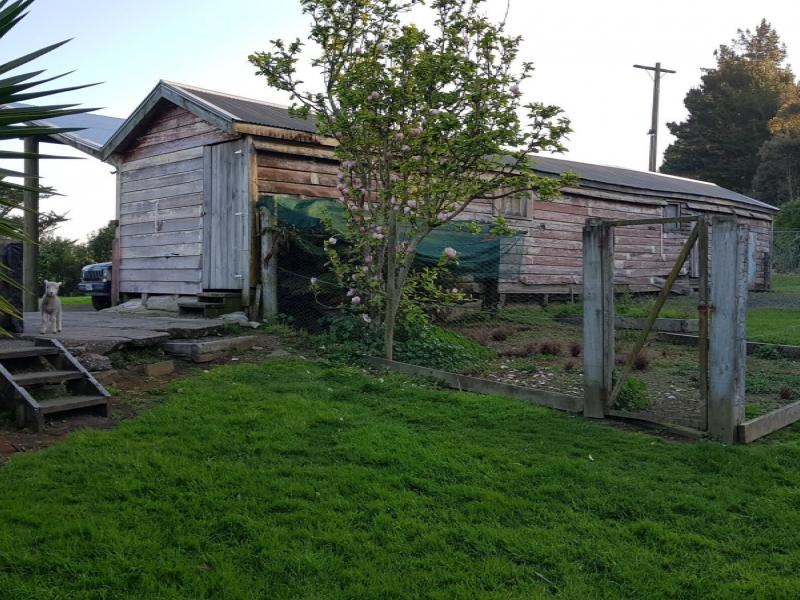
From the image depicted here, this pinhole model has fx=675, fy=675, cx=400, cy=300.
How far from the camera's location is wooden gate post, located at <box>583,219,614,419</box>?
5516 millimetres

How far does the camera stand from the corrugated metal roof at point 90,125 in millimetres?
13344

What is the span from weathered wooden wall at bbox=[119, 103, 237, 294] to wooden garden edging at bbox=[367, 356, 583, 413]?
4.93 m

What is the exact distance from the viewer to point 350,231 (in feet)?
26.8

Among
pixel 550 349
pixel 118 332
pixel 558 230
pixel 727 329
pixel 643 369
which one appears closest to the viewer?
pixel 727 329

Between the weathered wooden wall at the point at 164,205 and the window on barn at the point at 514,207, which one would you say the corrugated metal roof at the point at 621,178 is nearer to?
the window on barn at the point at 514,207

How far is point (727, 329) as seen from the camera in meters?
4.77

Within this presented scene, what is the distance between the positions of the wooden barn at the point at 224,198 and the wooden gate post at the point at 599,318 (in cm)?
370

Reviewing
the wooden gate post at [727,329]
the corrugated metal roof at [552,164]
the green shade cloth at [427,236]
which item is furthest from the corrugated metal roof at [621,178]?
the wooden gate post at [727,329]

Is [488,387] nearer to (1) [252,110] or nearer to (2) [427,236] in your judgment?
(2) [427,236]

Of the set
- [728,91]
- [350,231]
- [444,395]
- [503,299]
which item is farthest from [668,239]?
[728,91]

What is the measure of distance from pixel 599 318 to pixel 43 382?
177 inches

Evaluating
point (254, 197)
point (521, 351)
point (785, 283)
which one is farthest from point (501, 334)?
point (785, 283)

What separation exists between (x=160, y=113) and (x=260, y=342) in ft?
19.9

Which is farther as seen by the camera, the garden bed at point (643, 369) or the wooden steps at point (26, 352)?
the garden bed at point (643, 369)
